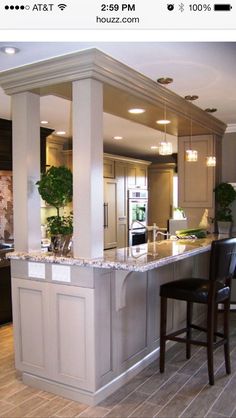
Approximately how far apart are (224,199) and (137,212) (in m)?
2.95

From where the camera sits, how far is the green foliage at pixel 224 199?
4.46 m

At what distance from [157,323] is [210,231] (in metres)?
1.70

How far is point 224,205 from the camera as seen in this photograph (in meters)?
4.53

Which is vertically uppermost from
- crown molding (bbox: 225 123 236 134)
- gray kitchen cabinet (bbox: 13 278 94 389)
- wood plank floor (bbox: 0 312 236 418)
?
crown molding (bbox: 225 123 236 134)

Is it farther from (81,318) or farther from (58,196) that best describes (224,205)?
(81,318)

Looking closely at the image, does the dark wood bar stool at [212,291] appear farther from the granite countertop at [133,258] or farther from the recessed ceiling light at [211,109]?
the recessed ceiling light at [211,109]

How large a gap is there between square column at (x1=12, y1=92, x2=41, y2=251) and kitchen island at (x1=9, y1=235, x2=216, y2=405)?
0.18 metres

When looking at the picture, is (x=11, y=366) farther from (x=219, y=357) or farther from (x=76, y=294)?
(x=219, y=357)

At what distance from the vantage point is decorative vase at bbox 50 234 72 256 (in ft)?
9.07

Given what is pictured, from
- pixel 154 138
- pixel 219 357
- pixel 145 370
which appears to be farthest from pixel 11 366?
pixel 154 138

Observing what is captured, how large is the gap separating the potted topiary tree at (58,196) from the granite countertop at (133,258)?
138 millimetres

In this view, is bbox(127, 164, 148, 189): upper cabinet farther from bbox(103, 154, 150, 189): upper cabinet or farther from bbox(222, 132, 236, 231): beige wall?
bbox(222, 132, 236, 231): beige wall

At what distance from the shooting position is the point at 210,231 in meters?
4.61

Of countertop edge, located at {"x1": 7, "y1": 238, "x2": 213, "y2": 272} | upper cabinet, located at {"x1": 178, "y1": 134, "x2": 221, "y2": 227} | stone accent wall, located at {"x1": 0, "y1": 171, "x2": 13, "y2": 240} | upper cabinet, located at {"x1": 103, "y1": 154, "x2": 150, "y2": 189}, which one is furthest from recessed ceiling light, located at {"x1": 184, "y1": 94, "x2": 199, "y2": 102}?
upper cabinet, located at {"x1": 103, "y1": 154, "x2": 150, "y2": 189}
